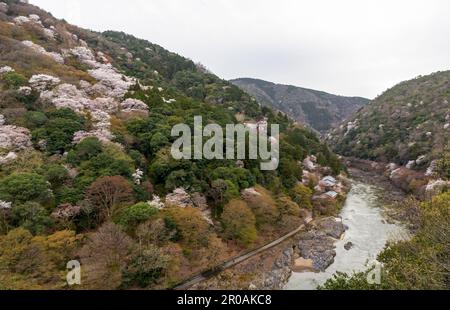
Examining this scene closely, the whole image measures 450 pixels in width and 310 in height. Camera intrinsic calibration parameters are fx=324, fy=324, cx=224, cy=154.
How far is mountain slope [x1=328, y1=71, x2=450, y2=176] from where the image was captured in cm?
6062

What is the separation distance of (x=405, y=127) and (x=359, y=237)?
52.8m

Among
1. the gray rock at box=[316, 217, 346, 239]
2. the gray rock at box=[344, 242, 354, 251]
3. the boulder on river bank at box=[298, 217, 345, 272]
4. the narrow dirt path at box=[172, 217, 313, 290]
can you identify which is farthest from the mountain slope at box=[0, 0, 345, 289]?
the gray rock at box=[344, 242, 354, 251]

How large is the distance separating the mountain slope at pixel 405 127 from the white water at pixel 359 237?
17253mm

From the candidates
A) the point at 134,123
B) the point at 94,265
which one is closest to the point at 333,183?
the point at 134,123

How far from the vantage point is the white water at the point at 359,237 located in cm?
2531

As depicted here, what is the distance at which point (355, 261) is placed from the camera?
91.0ft

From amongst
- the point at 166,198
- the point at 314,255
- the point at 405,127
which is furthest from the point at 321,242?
the point at 405,127

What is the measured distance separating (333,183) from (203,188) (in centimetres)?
2500

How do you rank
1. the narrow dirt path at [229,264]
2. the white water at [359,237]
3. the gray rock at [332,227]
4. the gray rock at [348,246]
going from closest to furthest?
the narrow dirt path at [229,264]
the white water at [359,237]
the gray rock at [348,246]
the gray rock at [332,227]

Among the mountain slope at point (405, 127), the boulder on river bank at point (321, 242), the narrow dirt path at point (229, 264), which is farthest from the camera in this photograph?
the mountain slope at point (405, 127)

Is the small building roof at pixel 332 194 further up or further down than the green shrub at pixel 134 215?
further down

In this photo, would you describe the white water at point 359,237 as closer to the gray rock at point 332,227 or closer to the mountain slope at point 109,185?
the gray rock at point 332,227

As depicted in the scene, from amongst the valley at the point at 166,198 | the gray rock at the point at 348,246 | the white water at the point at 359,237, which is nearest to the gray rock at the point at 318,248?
the valley at the point at 166,198
